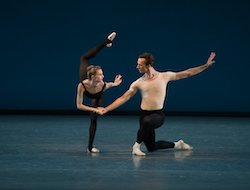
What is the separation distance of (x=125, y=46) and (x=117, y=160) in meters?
4.76

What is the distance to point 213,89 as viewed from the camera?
8.36m

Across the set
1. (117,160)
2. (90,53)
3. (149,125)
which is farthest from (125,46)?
(117,160)

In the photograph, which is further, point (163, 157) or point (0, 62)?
point (0, 62)

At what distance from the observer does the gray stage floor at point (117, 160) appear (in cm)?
311

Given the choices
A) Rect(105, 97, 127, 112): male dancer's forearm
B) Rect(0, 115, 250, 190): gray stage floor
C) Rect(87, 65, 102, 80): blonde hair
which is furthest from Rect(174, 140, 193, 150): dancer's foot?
Rect(87, 65, 102, 80): blonde hair

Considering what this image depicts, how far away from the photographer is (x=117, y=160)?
3941mm

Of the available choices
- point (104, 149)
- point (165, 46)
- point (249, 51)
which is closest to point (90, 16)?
point (165, 46)

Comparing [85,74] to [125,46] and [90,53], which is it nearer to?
[90,53]

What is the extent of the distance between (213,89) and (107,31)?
7.79 feet

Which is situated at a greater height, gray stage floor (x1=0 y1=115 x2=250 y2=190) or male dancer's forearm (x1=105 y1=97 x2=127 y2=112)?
male dancer's forearm (x1=105 y1=97 x2=127 y2=112)

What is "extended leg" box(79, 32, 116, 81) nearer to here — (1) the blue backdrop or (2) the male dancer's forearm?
(2) the male dancer's forearm

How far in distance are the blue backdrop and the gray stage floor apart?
1833mm

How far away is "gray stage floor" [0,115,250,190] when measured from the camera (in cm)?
311

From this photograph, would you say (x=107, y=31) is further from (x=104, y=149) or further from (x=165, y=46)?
(x=104, y=149)
